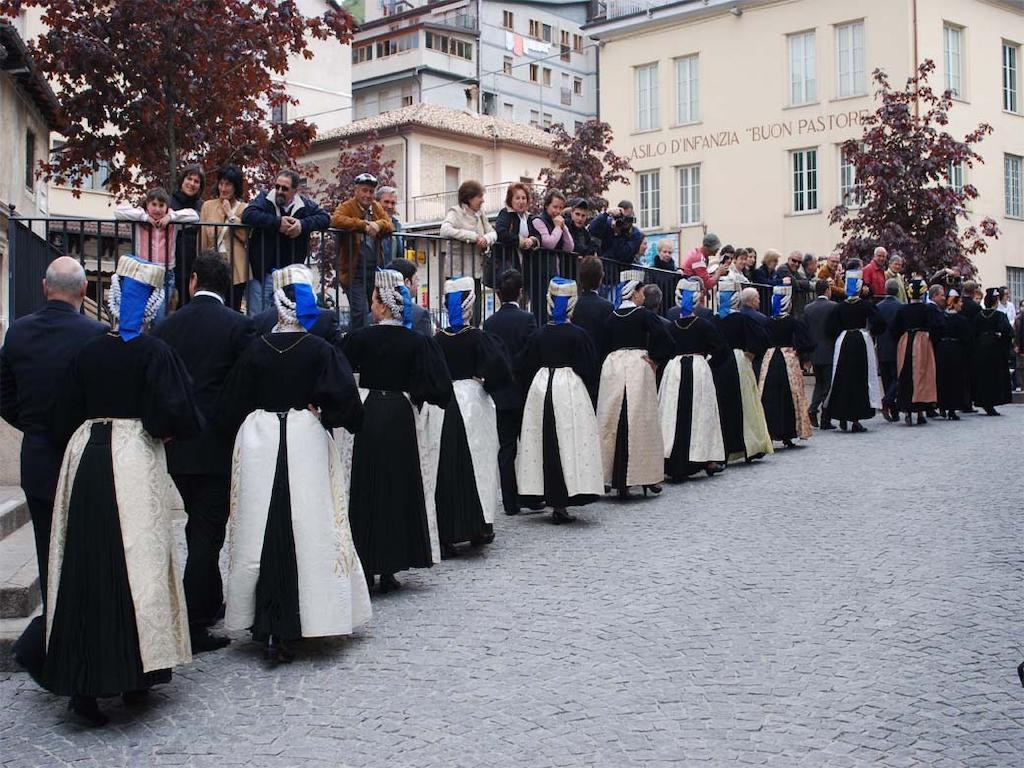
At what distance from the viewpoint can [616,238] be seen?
15.4m

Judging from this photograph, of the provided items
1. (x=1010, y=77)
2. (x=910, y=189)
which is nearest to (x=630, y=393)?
(x=910, y=189)

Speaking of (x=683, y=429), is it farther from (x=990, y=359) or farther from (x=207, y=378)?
(x=990, y=359)

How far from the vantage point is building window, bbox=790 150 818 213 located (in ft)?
125

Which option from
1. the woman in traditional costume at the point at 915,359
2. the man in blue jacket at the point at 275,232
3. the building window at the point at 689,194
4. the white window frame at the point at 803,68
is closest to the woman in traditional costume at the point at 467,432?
the man in blue jacket at the point at 275,232

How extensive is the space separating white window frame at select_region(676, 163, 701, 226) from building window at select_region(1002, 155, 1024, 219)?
8803 mm

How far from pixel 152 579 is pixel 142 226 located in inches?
201

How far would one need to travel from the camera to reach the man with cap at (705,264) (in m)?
17.0

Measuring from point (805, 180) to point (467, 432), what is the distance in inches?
1187

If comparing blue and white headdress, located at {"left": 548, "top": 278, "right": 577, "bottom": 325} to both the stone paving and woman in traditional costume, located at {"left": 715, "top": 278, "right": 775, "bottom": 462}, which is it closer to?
the stone paving

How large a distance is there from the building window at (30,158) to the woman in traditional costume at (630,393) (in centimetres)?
1800

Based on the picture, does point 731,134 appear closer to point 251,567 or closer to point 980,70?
point 980,70

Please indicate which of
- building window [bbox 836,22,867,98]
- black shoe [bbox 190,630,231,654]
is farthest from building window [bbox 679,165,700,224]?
black shoe [bbox 190,630,231,654]

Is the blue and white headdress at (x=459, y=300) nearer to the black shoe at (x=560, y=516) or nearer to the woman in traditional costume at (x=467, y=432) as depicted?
the woman in traditional costume at (x=467, y=432)

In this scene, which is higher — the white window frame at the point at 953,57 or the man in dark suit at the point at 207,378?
the white window frame at the point at 953,57
